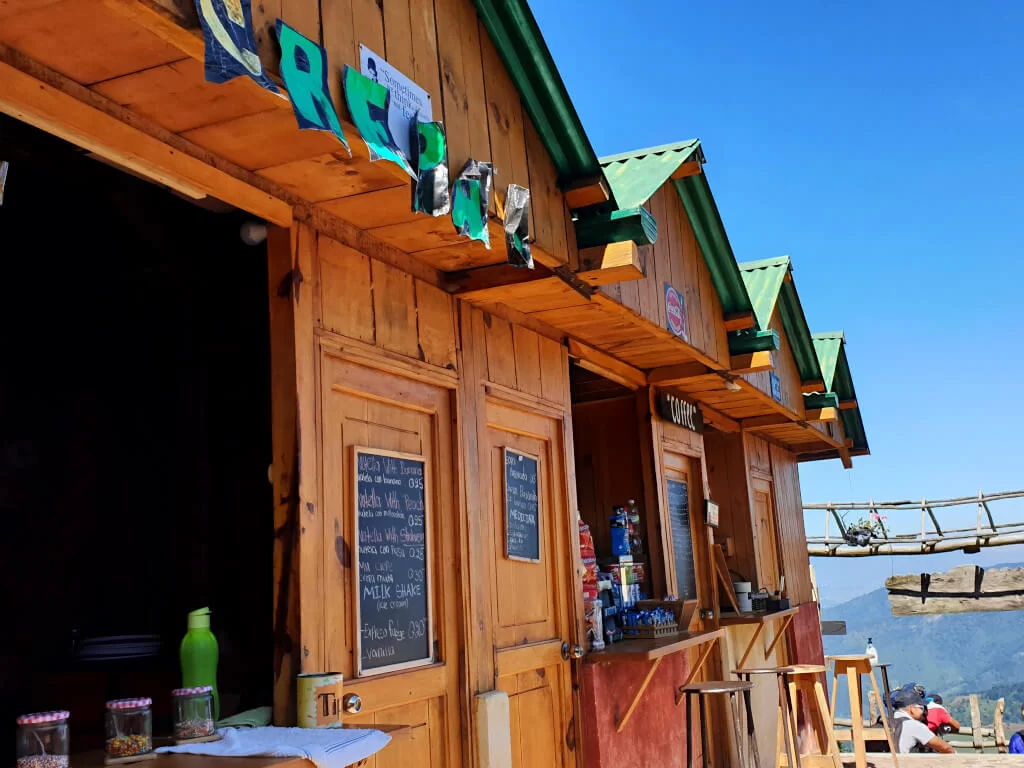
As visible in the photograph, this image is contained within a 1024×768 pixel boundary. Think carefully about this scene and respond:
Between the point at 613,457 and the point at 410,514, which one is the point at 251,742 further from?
the point at 613,457

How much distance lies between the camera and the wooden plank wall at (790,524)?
33.7 ft

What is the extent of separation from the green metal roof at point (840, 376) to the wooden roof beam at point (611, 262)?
5.54m

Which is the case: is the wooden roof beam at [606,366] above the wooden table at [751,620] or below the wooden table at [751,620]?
above

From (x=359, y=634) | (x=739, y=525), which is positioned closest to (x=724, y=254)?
(x=739, y=525)

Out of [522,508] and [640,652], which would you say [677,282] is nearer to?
[522,508]

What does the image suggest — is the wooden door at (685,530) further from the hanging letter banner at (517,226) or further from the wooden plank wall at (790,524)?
the hanging letter banner at (517,226)

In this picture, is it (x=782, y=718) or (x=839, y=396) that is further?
(x=839, y=396)

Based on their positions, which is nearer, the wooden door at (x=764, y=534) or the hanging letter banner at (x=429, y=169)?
the hanging letter banner at (x=429, y=169)

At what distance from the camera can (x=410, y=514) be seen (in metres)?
3.77

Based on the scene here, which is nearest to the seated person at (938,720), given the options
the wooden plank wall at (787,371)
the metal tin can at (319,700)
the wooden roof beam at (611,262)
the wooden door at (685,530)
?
the wooden plank wall at (787,371)

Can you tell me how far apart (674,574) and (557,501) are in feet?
6.47

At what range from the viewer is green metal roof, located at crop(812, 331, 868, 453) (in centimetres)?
1011

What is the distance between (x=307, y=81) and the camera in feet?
7.87

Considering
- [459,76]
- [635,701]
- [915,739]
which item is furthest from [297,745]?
[915,739]
